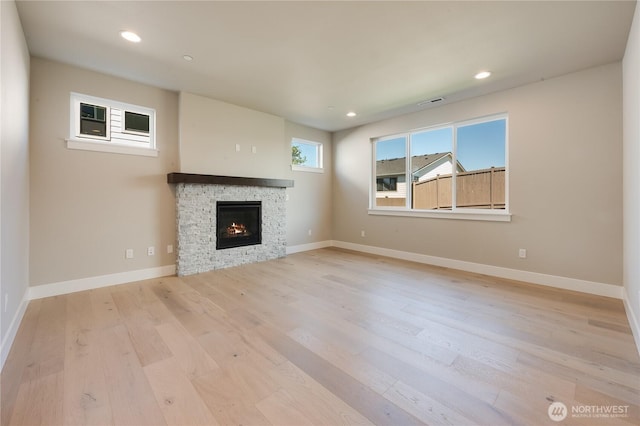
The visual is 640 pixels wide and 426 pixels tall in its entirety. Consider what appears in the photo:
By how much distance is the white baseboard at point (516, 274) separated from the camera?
312 centimetres

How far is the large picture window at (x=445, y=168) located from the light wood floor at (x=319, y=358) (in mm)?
1598

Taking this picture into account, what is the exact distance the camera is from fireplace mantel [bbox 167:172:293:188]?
12.6 ft

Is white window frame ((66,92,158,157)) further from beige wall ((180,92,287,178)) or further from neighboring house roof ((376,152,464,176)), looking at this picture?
neighboring house roof ((376,152,464,176))

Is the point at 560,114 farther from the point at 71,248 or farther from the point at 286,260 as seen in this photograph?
the point at 71,248

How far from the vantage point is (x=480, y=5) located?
84.9 inches

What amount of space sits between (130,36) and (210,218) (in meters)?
2.40

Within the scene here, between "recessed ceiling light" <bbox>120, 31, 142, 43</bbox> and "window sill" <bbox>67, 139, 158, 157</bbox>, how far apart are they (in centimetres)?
139

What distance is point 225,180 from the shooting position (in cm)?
427

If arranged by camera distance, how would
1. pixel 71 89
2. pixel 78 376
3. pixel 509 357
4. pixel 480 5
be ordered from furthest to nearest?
pixel 71 89 → pixel 480 5 → pixel 509 357 → pixel 78 376

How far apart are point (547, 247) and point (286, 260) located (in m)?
3.81

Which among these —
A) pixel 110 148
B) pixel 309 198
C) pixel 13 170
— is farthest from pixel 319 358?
pixel 309 198

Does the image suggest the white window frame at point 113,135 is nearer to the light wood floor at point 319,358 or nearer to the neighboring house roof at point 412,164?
the light wood floor at point 319,358

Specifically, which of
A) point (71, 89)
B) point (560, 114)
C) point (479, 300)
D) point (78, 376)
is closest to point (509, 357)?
point (479, 300)

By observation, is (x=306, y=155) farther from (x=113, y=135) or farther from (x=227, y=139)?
(x=113, y=135)
